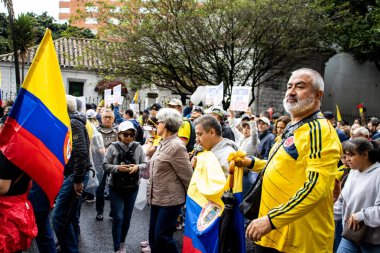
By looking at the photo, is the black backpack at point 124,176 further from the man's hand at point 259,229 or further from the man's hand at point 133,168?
the man's hand at point 259,229

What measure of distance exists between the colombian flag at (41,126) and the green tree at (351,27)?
18.2 metres

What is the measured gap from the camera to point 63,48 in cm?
3105

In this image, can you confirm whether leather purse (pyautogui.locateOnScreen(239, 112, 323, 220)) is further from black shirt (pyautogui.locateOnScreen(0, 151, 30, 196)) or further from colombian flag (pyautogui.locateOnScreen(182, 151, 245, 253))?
black shirt (pyautogui.locateOnScreen(0, 151, 30, 196))

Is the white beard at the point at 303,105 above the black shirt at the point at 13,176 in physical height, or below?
above

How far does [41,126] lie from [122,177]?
2.43m

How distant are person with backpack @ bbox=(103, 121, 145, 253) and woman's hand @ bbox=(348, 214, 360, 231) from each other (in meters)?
2.77

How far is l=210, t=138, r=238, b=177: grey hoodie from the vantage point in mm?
4539

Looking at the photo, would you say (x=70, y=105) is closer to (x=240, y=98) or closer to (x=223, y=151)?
(x=223, y=151)

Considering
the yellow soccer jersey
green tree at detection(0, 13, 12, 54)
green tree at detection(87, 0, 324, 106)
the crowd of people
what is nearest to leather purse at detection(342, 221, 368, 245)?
the crowd of people

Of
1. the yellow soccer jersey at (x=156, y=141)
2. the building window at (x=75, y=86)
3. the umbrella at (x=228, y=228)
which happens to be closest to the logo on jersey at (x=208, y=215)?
the umbrella at (x=228, y=228)

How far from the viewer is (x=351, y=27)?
21359 mm

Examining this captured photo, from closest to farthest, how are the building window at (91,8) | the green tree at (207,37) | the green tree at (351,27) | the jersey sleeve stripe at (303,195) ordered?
the jersey sleeve stripe at (303,195), the green tree at (207,37), the building window at (91,8), the green tree at (351,27)

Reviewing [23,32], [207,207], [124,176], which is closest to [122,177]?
[124,176]

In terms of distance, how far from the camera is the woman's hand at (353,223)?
4.02 m
